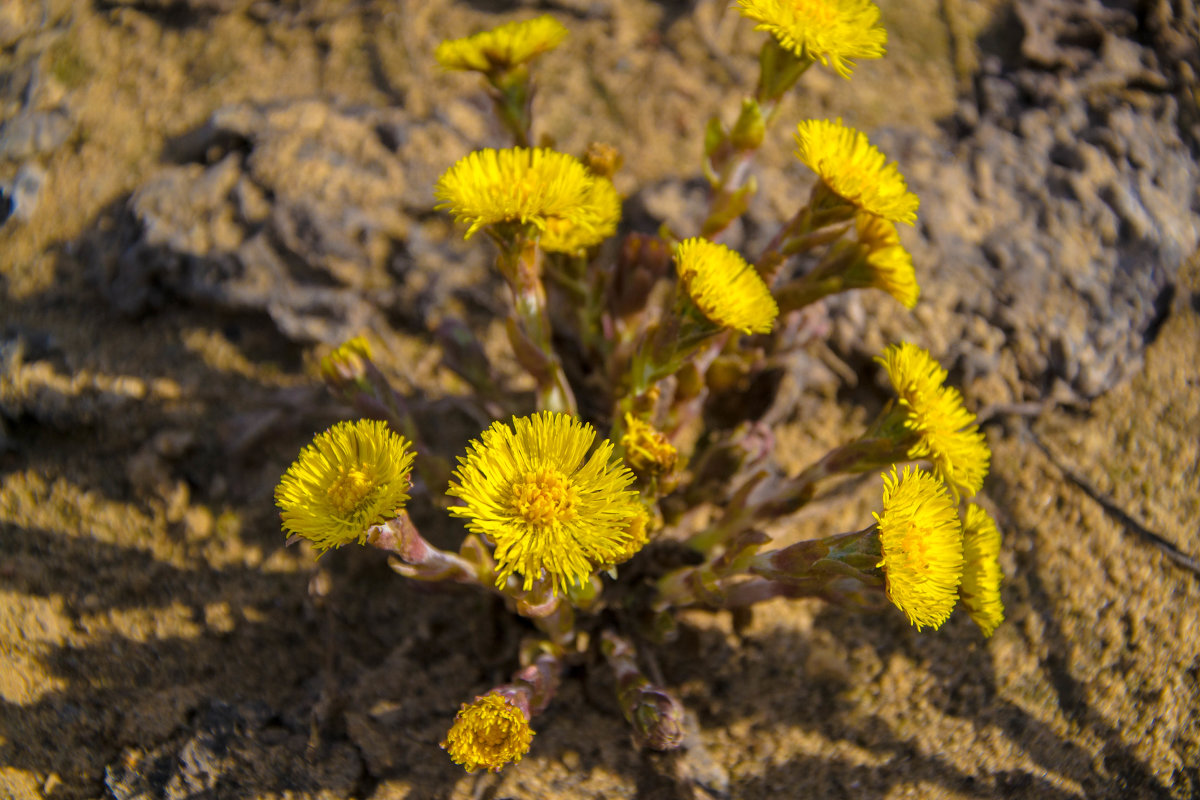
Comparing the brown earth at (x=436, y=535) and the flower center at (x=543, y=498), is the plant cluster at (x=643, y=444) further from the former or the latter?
the brown earth at (x=436, y=535)

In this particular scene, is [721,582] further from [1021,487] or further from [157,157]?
[157,157]

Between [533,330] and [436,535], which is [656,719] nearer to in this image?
[436,535]

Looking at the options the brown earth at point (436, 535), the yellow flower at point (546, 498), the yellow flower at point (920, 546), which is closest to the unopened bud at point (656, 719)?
the brown earth at point (436, 535)

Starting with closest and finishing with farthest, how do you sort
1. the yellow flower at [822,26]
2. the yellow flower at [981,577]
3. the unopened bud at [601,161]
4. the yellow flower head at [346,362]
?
the yellow flower at [981,577]
the yellow flower at [822,26]
the yellow flower head at [346,362]
the unopened bud at [601,161]

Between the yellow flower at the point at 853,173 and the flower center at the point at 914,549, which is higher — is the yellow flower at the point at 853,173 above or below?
above

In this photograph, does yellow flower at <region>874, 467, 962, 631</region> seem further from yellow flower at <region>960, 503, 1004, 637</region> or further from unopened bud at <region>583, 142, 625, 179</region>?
unopened bud at <region>583, 142, 625, 179</region>

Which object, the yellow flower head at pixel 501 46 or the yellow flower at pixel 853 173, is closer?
the yellow flower at pixel 853 173

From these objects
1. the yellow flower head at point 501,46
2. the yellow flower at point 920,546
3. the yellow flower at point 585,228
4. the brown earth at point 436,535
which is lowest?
the brown earth at point 436,535

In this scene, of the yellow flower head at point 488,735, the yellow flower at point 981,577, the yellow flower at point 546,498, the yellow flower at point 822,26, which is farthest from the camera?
the yellow flower at point 822,26
